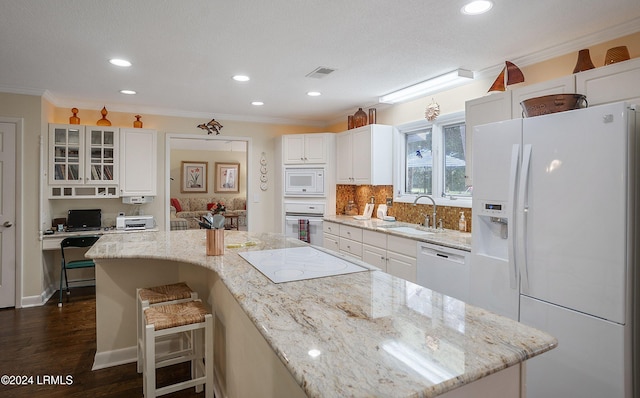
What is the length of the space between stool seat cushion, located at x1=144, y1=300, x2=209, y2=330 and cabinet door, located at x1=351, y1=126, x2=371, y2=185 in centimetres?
287

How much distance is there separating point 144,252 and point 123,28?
154cm

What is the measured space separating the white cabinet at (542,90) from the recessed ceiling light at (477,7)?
0.76m

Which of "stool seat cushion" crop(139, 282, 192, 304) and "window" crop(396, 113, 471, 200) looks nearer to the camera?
"stool seat cushion" crop(139, 282, 192, 304)

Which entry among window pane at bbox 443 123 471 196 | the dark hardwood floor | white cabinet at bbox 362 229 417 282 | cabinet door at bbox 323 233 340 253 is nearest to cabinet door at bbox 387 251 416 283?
white cabinet at bbox 362 229 417 282

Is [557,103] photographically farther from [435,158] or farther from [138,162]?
[138,162]

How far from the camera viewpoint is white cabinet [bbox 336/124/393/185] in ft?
14.7

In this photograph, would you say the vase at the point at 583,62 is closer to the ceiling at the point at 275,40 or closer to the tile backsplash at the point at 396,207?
the ceiling at the point at 275,40

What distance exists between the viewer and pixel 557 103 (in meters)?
2.09

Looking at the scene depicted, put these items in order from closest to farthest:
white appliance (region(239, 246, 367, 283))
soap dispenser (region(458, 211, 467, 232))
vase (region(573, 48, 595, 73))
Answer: white appliance (region(239, 246, 367, 283)) < vase (region(573, 48, 595, 73)) < soap dispenser (region(458, 211, 467, 232))

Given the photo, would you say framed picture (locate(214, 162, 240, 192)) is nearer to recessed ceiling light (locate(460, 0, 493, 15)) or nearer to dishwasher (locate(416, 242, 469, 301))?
dishwasher (locate(416, 242, 469, 301))

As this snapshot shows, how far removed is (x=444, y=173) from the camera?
3967 mm

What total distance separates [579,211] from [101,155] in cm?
498

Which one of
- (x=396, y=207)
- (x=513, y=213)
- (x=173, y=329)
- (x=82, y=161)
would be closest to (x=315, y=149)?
(x=396, y=207)

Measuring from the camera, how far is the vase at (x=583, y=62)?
7.98ft
